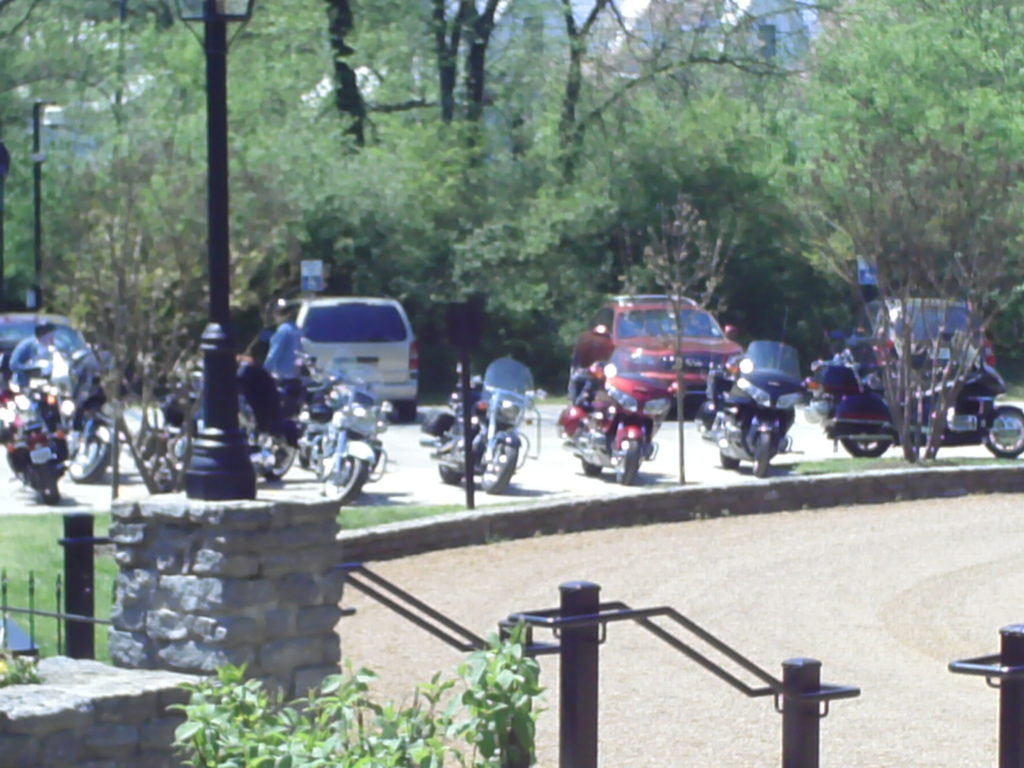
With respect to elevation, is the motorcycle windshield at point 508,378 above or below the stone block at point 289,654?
above

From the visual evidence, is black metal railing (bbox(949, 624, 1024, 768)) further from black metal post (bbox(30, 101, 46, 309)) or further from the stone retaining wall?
black metal post (bbox(30, 101, 46, 309))

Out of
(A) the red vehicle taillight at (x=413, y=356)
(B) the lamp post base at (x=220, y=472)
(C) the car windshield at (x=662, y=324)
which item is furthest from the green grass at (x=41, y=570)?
(C) the car windshield at (x=662, y=324)

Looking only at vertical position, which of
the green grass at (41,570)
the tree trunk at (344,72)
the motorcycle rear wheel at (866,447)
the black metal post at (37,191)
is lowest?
the motorcycle rear wheel at (866,447)

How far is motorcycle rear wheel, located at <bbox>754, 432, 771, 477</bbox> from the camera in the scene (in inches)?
706

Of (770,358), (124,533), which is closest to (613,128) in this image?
(770,358)

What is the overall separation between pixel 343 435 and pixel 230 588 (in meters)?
9.21

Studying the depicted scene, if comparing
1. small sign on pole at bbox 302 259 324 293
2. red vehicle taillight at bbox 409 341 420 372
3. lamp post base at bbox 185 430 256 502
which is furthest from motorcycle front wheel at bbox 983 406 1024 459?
lamp post base at bbox 185 430 256 502

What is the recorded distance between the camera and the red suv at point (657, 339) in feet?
80.8

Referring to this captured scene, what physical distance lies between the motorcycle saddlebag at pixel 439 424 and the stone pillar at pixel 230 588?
10.4m

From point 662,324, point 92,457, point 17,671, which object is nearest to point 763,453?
point 92,457

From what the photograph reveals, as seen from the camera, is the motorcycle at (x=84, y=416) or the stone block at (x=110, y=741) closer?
the stone block at (x=110, y=741)

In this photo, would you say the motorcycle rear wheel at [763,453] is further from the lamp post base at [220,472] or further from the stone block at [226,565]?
the stone block at [226,565]

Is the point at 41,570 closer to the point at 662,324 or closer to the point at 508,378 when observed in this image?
the point at 508,378

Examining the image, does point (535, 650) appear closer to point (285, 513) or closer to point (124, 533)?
point (285, 513)
